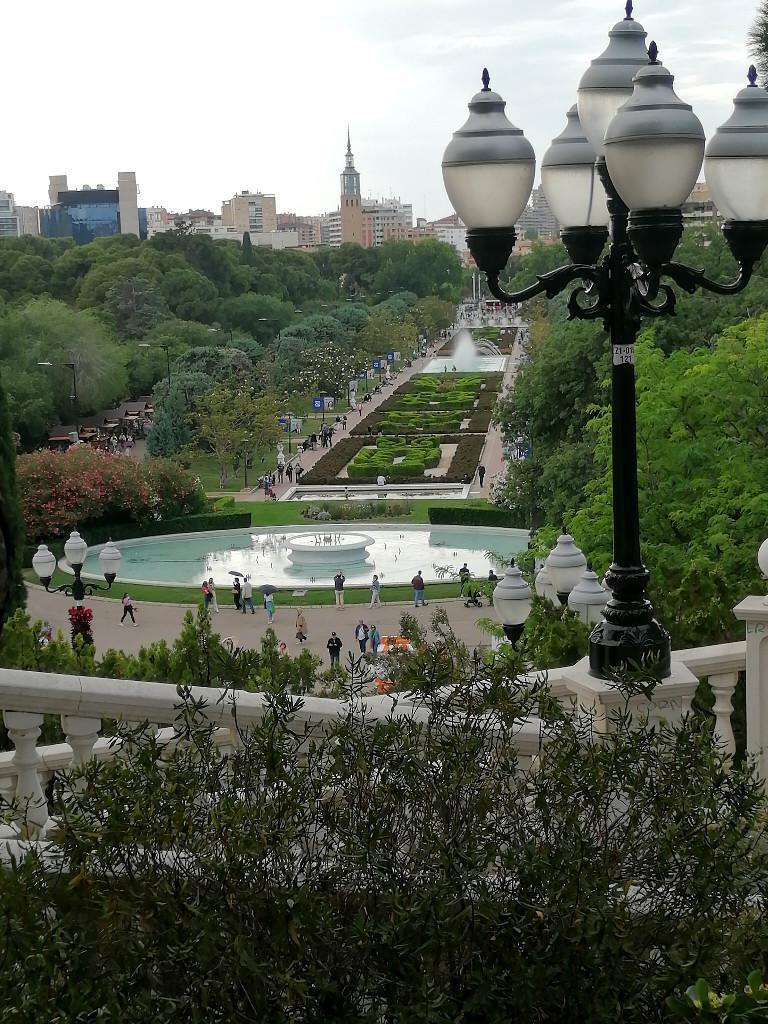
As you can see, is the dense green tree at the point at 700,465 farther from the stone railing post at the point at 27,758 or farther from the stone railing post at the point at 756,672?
the stone railing post at the point at 27,758

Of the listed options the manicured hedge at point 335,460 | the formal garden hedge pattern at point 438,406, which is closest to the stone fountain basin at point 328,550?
the manicured hedge at point 335,460

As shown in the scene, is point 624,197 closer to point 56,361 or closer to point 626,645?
point 626,645

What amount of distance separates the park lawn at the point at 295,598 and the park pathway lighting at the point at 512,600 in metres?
19.9

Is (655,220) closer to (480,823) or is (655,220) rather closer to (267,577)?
(480,823)

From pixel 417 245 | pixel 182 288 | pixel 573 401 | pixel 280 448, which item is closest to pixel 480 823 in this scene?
pixel 573 401

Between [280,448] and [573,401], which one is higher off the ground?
[573,401]

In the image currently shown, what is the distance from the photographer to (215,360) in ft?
199

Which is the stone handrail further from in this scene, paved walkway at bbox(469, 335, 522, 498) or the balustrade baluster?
paved walkway at bbox(469, 335, 522, 498)

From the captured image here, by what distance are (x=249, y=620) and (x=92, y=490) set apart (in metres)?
9.78

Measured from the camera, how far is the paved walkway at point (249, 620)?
2681 centimetres

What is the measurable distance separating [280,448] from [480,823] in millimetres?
48366

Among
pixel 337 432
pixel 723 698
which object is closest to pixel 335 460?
pixel 337 432

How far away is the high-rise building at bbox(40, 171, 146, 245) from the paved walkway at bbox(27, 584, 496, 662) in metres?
144

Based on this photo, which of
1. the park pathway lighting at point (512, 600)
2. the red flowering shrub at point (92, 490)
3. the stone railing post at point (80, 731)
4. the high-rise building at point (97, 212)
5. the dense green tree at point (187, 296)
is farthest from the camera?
the high-rise building at point (97, 212)
